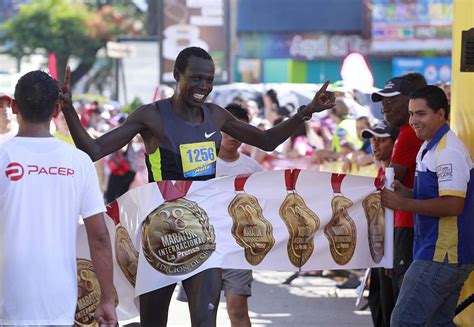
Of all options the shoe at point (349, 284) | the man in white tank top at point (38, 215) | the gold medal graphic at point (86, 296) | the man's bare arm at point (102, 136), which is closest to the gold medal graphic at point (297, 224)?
the man's bare arm at point (102, 136)

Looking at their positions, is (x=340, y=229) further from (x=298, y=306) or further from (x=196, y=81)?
(x=298, y=306)

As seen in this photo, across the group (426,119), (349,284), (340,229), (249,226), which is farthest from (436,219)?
(349,284)

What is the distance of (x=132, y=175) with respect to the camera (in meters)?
17.7

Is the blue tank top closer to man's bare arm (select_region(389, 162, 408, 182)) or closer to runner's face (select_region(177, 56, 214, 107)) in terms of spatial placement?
runner's face (select_region(177, 56, 214, 107))

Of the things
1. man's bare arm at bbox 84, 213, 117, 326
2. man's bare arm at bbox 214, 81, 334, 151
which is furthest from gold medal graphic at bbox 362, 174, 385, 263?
man's bare arm at bbox 84, 213, 117, 326

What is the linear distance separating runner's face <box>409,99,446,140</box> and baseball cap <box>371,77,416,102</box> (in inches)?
38.8

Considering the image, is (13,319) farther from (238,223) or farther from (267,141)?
(267,141)

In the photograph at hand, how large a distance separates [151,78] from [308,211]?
2706 centimetres

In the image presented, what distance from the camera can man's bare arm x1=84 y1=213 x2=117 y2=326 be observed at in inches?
217

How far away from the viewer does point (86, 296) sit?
6.90 metres

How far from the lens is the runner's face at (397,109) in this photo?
8.31 meters

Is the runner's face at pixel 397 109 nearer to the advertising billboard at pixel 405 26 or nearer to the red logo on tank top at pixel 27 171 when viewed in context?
the red logo on tank top at pixel 27 171

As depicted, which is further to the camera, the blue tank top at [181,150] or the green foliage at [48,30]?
the green foliage at [48,30]

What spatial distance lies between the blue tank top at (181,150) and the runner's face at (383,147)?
5.54 ft
